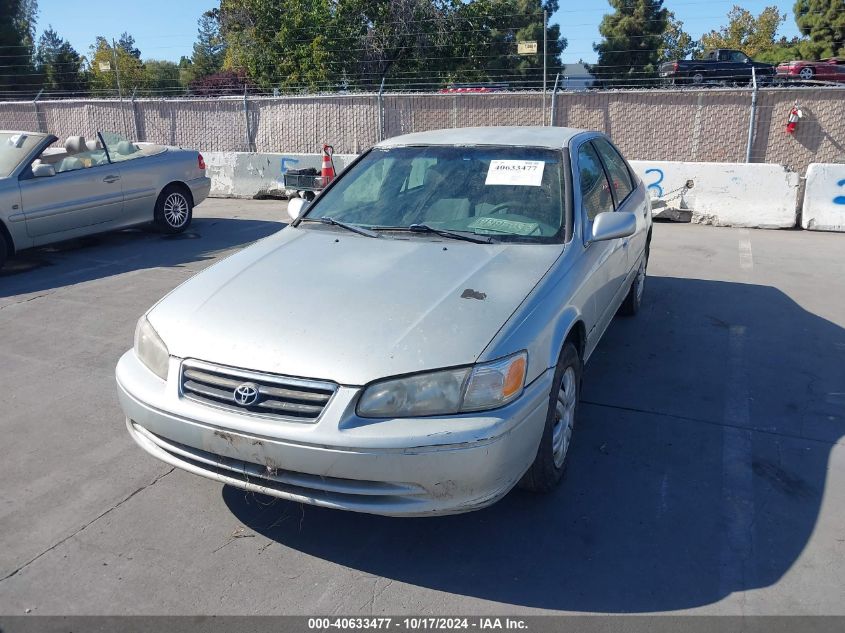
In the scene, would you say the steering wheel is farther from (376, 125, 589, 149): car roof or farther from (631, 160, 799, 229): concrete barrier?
(631, 160, 799, 229): concrete barrier

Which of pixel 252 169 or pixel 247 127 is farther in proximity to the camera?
pixel 247 127

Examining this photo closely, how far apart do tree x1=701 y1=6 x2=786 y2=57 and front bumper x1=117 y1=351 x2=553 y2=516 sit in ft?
145

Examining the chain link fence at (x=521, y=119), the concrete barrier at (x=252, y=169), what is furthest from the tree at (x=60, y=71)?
the concrete barrier at (x=252, y=169)

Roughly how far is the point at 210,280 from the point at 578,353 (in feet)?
6.27

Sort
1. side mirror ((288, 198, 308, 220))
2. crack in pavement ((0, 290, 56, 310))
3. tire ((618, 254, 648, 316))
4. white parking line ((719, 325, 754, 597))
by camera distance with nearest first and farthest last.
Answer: white parking line ((719, 325, 754, 597)), side mirror ((288, 198, 308, 220)), tire ((618, 254, 648, 316)), crack in pavement ((0, 290, 56, 310))

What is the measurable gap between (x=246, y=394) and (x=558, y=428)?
1507 mm

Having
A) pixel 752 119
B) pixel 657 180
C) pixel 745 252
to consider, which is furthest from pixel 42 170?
pixel 752 119

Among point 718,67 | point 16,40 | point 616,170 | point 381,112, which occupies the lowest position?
point 616,170

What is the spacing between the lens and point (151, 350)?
3201 mm

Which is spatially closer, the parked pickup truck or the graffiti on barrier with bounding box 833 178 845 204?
the graffiti on barrier with bounding box 833 178 845 204

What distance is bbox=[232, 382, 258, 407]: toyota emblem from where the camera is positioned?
278 centimetres

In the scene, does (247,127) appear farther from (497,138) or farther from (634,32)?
(634,32)

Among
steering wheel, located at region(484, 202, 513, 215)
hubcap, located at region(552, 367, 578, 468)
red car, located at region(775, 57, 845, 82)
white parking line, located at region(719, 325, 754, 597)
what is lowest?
white parking line, located at region(719, 325, 754, 597)

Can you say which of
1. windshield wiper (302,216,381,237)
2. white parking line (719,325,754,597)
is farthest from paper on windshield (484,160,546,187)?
white parking line (719,325,754,597)
